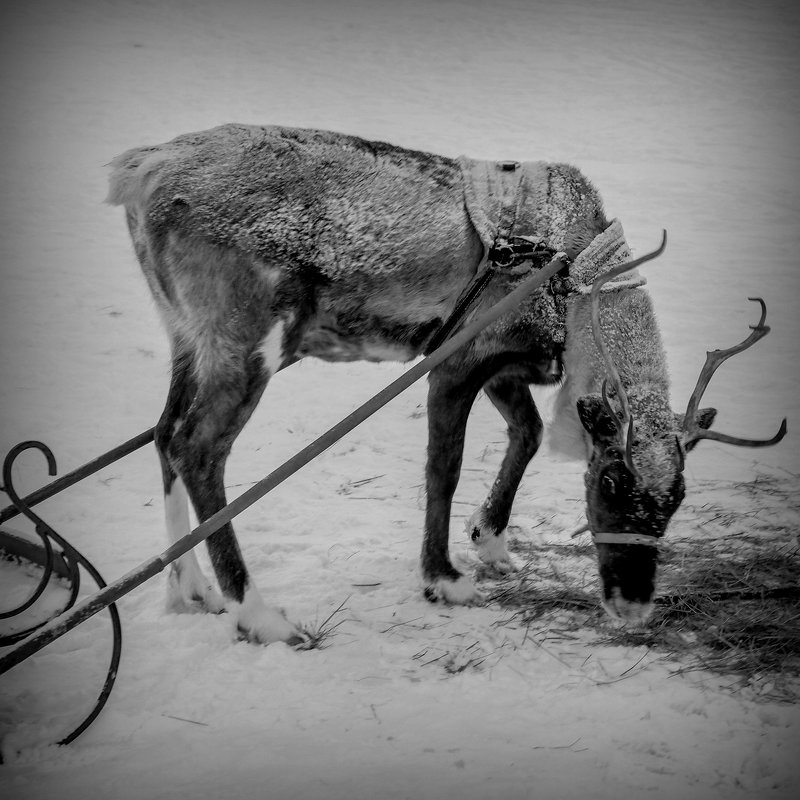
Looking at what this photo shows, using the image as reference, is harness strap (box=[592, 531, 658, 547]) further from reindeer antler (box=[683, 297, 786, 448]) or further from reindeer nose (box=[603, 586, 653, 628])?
reindeer antler (box=[683, 297, 786, 448])

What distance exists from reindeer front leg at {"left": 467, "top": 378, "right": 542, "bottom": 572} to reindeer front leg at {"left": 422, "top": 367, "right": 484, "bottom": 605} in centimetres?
39

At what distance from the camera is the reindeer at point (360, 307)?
3545mm

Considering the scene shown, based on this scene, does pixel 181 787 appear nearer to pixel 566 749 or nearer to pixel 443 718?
pixel 443 718

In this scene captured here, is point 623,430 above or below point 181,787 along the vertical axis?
above

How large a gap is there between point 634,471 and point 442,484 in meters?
1.06

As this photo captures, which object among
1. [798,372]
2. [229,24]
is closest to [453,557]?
[798,372]

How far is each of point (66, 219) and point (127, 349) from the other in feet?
8.18

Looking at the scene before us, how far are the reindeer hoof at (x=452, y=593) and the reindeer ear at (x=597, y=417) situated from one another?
1.04 metres

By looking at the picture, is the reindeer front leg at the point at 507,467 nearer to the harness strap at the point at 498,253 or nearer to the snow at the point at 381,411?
the snow at the point at 381,411

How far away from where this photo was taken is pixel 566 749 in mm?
3055

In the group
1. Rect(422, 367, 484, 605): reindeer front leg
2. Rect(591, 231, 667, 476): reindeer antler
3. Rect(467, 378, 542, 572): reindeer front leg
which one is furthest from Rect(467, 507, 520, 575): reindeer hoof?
Rect(591, 231, 667, 476): reindeer antler

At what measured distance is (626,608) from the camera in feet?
11.7

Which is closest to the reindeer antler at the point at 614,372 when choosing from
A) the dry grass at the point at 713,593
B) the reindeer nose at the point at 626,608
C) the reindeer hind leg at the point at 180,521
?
the reindeer nose at the point at 626,608

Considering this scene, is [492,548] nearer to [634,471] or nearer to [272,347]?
[634,471]
